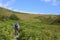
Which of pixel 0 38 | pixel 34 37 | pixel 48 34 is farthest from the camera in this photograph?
pixel 48 34

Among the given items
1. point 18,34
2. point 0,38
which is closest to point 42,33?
point 18,34

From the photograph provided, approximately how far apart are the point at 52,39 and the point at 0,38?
4690mm

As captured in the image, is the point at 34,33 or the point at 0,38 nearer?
the point at 0,38

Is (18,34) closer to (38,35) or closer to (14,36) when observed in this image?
(14,36)

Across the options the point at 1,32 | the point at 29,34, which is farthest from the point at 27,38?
the point at 1,32

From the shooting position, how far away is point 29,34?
20562 millimetres

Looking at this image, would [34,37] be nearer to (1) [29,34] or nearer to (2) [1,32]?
(1) [29,34]

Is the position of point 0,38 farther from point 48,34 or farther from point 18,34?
point 48,34

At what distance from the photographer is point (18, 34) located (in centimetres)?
2191

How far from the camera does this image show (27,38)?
2047cm

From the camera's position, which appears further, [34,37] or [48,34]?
[48,34]

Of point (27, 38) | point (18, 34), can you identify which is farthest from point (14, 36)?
point (27, 38)

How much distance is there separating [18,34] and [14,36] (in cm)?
51

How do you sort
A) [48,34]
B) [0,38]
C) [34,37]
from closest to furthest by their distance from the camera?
[0,38] < [34,37] < [48,34]
